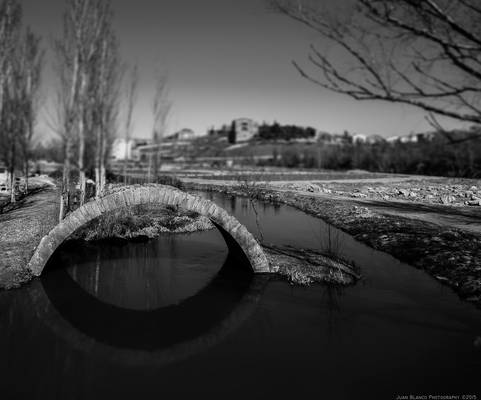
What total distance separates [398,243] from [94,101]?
12.7m

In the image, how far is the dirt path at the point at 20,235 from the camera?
9.39m

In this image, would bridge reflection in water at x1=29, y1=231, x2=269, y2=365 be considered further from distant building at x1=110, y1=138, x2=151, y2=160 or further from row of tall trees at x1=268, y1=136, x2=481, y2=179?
row of tall trees at x1=268, y1=136, x2=481, y2=179

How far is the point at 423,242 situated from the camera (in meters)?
14.3

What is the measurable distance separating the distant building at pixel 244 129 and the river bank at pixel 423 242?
13603 centimetres

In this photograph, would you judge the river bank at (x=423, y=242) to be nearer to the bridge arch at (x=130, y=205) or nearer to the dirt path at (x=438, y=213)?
the dirt path at (x=438, y=213)

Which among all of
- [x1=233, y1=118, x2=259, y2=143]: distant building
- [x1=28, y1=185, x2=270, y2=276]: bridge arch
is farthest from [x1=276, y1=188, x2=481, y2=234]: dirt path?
[x1=233, y1=118, x2=259, y2=143]: distant building

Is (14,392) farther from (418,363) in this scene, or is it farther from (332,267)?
(332,267)

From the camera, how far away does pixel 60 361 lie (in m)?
6.48

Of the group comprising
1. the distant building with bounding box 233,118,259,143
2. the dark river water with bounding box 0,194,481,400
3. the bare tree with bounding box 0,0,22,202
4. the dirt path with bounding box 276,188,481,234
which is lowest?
the dark river water with bounding box 0,194,481,400

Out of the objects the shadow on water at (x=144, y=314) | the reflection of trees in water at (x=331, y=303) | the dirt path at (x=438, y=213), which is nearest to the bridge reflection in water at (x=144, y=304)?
the shadow on water at (x=144, y=314)

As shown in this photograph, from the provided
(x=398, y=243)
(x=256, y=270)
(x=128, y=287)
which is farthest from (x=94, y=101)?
(x=398, y=243)

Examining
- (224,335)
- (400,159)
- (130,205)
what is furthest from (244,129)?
(224,335)

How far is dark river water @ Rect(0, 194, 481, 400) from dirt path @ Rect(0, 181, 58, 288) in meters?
0.67

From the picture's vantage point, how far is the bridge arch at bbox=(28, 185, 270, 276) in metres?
9.06
